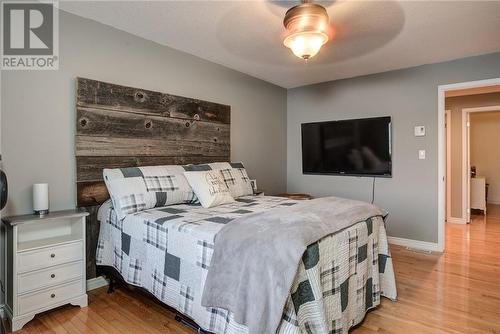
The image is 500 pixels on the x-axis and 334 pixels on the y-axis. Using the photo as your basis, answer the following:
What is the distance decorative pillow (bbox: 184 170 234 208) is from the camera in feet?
8.19

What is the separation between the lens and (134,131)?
2.71 m

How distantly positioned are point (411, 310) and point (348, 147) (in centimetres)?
245

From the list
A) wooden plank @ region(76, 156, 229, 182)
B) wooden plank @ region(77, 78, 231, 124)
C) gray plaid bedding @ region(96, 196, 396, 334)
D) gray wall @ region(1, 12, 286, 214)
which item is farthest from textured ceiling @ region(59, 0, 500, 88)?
gray plaid bedding @ region(96, 196, 396, 334)

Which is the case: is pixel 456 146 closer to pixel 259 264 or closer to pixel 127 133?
pixel 259 264

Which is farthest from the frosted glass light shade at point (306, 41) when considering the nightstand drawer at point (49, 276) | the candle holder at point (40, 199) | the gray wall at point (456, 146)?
the gray wall at point (456, 146)

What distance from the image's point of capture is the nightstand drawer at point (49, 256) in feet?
6.18

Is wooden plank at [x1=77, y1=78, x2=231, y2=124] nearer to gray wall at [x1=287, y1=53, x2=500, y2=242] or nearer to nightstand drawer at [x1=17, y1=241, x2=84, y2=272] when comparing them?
nightstand drawer at [x1=17, y1=241, x2=84, y2=272]

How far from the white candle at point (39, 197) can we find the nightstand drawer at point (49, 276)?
431 mm

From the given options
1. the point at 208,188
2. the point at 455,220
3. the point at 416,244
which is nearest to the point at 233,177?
the point at 208,188

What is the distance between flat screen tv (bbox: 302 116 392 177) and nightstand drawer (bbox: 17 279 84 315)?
3.45 m

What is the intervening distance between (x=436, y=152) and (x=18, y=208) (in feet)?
14.2

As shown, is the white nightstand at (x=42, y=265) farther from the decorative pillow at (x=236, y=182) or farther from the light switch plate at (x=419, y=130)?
the light switch plate at (x=419, y=130)

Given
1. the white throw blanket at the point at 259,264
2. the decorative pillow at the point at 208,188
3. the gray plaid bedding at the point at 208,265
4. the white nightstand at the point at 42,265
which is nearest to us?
the white throw blanket at the point at 259,264

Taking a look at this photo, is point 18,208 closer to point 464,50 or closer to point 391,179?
point 391,179
